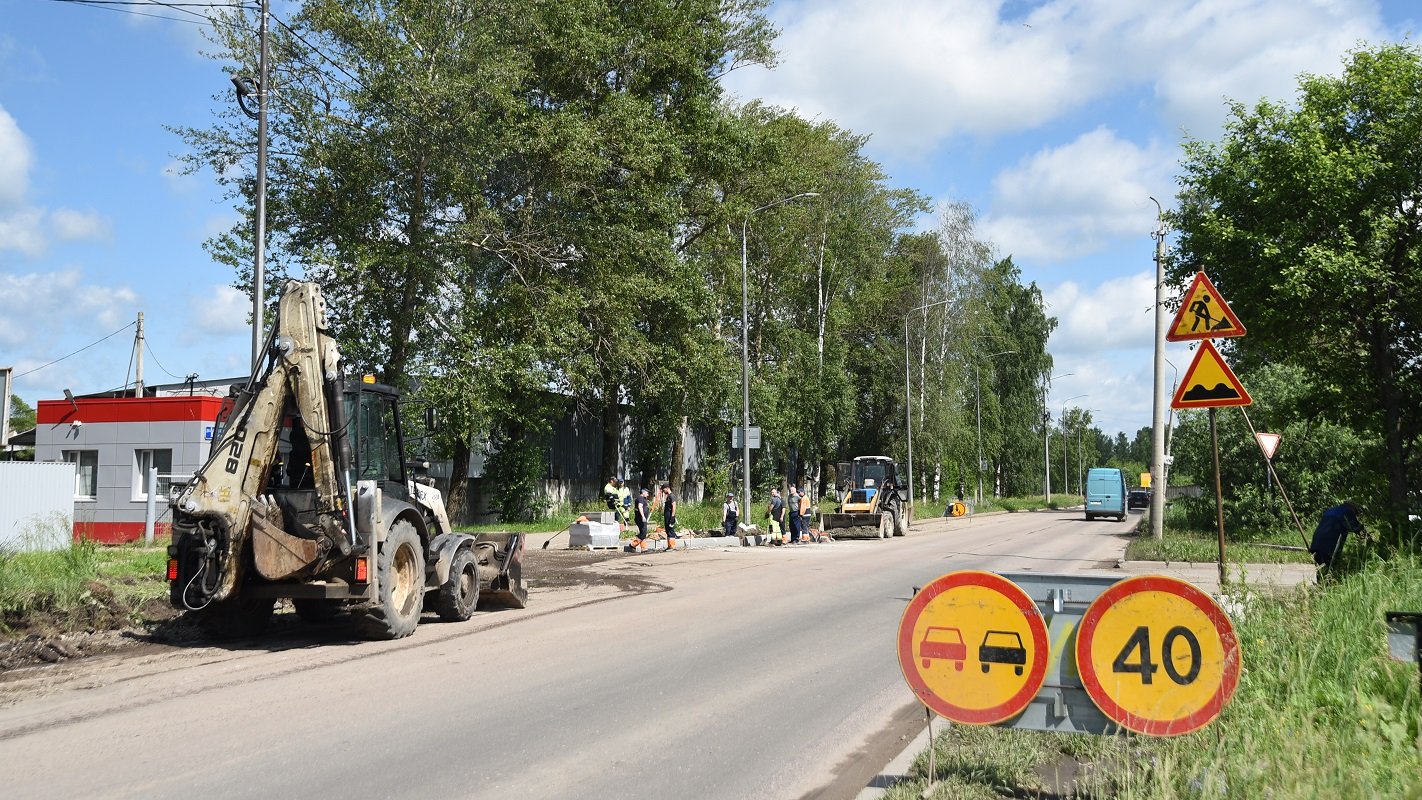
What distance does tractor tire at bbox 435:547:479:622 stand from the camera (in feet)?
40.0

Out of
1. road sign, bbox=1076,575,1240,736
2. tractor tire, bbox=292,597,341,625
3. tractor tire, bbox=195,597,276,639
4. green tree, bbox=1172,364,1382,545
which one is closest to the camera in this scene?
road sign, bbox=1076,575,1240,736

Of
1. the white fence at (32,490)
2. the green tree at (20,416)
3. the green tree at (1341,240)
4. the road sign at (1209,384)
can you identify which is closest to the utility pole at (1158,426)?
the green tree at (1341,240)

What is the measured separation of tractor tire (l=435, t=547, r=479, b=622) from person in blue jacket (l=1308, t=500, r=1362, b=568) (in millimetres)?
9617

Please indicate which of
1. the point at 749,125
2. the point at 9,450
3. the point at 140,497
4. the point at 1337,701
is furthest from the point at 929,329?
the point at 1337,701

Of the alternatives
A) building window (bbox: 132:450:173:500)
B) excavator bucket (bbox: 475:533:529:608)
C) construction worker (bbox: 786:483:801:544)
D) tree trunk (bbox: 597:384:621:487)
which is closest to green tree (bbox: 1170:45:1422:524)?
excavator bucket (bbox: 475:533:529:608)

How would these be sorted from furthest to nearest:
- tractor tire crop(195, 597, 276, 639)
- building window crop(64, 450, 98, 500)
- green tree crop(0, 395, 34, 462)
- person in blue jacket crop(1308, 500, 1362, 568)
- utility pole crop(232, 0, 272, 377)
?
green tree crop(0, 395, 34, 462) < building window crop(64, 450, 98, 500) < utility pole crop(232, 0, 272, 377) < person in blue jacket crop(1308, 500, 1362, 568) < tractor tire crop(195, 597, 276, 639)

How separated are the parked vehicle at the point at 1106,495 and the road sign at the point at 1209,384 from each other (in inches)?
1837

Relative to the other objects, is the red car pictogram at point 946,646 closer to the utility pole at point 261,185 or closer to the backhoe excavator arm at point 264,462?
the backhoe excavator arm at point 264,462

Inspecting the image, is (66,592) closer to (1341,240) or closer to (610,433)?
(1341,240)

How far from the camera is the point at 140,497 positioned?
30.5 meters

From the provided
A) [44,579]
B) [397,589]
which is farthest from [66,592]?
[397,589]

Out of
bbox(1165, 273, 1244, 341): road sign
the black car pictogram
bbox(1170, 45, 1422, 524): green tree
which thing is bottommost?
the black car pictogram

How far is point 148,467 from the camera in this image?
30.8 meters

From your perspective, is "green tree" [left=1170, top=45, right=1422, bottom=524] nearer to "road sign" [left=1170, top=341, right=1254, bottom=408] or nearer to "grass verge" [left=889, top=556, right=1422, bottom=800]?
"road sign" [left=1170, top=341, right=1254, bottom=408]
